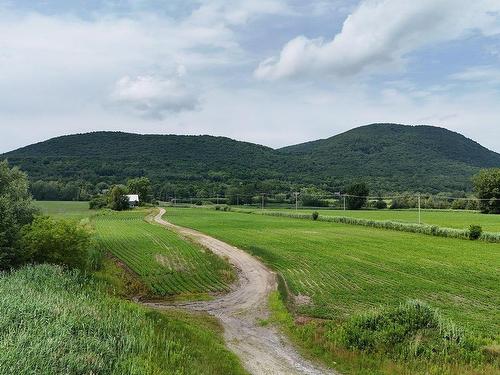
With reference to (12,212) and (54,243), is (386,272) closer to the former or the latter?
(54,243)

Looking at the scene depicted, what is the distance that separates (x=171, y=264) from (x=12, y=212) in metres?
12.7

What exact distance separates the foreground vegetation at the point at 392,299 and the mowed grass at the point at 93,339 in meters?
4.98

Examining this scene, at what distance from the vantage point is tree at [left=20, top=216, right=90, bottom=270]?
2828 centimetres

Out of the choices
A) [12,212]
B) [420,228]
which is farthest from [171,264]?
[420,228]

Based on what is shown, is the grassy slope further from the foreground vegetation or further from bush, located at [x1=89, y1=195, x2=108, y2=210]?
bush, located at [x1=89, y1=195, x2=108, y2=210]

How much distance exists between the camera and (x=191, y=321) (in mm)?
20391

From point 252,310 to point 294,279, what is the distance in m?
7.64

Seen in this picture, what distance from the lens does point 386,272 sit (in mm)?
32969

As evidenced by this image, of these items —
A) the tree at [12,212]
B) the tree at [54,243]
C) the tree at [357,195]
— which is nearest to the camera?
the tree at [12,212]

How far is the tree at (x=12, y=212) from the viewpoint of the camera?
1034 inches

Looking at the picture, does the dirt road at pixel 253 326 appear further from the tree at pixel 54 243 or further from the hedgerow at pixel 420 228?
the hedgerow at pixel 420 228

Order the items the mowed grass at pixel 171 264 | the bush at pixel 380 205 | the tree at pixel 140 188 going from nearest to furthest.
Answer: the mowed grass at pixel 171 264 → the bush at pixel 380 205 → the tree at pixel 140 188

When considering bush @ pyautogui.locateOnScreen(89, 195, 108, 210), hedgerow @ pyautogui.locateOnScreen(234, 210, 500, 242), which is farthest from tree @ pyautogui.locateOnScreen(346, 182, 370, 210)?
bush @ pyautogui.locateOnScreen(89, 195, 108, 210)

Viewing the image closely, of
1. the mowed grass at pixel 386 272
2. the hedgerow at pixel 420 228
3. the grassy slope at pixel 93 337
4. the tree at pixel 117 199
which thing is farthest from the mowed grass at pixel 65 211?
the grassy slope at pixel 93 337
